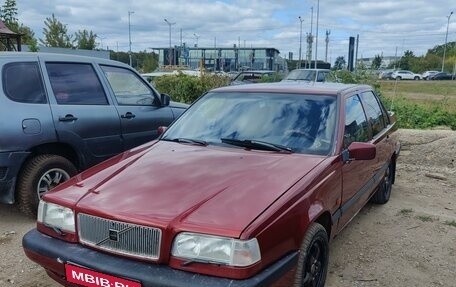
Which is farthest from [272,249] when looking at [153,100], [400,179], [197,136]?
[400,179]

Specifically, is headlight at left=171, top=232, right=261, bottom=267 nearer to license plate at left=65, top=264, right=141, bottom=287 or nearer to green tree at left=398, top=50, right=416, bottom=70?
license plate at left=65, top=264, right=141, bottom=287

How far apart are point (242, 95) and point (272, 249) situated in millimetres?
1981

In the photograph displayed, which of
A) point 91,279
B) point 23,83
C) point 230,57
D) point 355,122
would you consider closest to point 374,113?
point 355,122

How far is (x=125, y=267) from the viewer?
2.48 metres

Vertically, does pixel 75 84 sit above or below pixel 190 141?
above

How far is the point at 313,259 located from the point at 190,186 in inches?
39.6

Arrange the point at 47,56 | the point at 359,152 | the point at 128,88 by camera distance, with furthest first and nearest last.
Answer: the point at 128,88
the point at 47,56
the point at 359,152

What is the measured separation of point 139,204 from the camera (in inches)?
105

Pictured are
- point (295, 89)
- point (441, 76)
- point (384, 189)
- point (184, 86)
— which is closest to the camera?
point (295, 89)

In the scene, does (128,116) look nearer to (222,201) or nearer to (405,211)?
(222,201)

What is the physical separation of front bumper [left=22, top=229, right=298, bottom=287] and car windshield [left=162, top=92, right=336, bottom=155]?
45.0 inches

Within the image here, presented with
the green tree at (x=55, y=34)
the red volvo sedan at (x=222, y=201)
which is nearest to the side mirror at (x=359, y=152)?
the red volvo sedan at (x=222, y=201)

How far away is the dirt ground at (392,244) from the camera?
144 inches

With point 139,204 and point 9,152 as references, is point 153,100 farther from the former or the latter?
point 139,204
